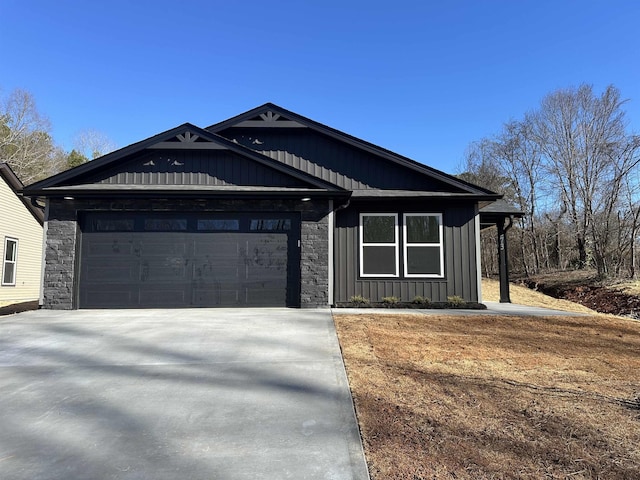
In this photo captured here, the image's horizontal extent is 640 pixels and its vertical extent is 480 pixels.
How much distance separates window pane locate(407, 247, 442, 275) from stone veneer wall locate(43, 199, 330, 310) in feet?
8.20

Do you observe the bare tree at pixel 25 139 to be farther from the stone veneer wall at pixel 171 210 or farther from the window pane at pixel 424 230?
the window pane at pixel 424 230

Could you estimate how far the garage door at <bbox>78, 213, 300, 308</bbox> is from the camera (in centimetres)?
947

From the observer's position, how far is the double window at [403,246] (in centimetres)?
1062

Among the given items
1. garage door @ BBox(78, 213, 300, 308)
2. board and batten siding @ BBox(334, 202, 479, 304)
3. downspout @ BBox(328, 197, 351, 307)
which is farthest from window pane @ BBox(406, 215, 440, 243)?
garage door @ BBox(78, 213, 300, 308)

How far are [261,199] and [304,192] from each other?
1085 millimetres

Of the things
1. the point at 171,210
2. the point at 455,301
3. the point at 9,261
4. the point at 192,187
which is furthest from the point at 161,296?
the point at 9,261

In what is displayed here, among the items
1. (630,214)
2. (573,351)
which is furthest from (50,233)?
(630,214)

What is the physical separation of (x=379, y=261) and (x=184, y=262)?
16.5 ft

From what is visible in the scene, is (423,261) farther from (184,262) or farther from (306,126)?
(184,262)

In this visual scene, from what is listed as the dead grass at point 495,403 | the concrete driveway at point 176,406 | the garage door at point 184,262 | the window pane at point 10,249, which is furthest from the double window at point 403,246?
the window pane at point 10,249

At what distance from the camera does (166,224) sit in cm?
966

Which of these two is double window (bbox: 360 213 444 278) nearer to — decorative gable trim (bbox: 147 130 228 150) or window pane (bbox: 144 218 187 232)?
decorative gable trim (bbox: 147 130 228 150)

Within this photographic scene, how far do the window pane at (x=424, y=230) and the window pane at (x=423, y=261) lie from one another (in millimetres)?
246

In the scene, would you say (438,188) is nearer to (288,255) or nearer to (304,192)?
(304,192)
